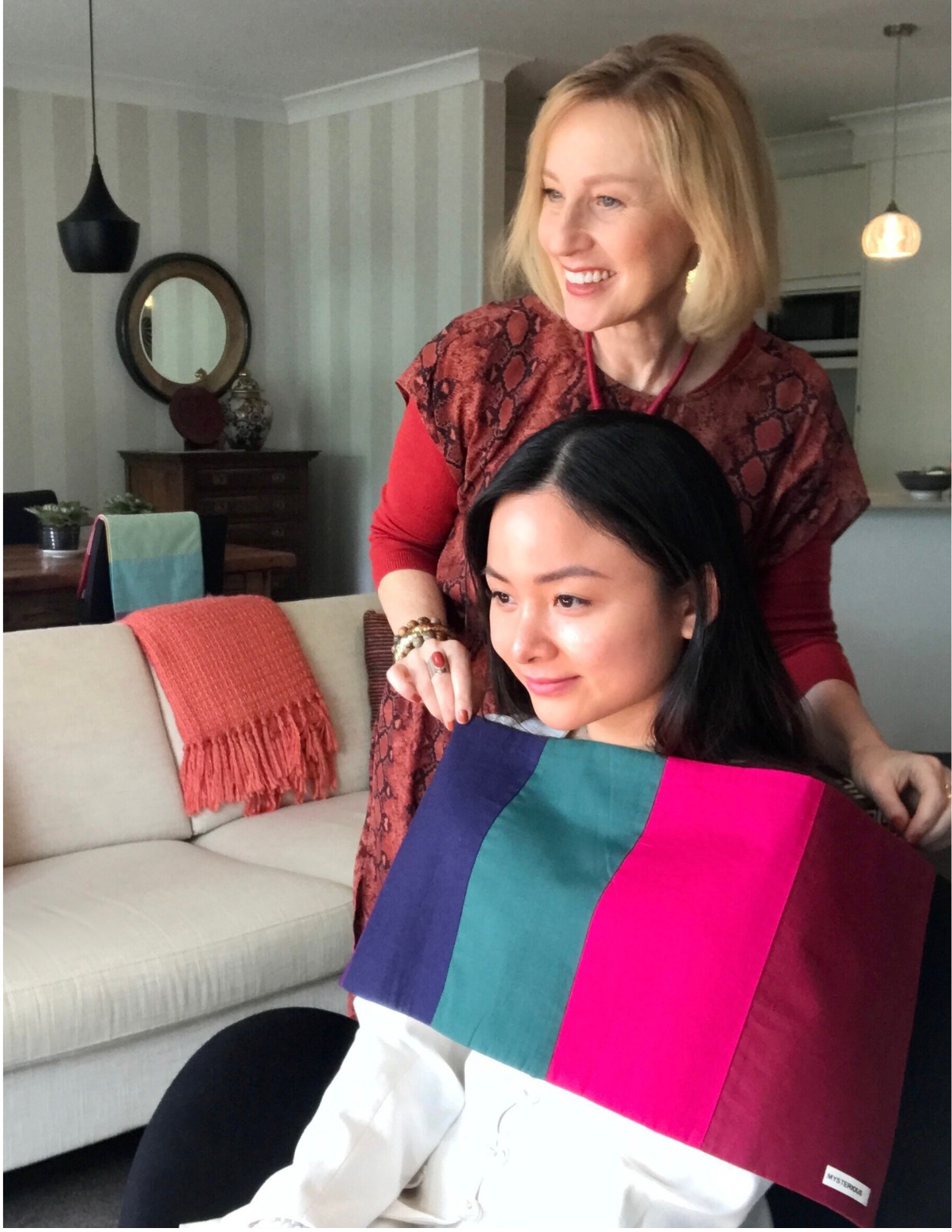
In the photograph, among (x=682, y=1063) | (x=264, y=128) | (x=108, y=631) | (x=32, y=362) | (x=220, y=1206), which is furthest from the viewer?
(x=264, y=128)

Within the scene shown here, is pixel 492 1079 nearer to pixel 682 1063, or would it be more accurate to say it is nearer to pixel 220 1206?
pixel 682 1063

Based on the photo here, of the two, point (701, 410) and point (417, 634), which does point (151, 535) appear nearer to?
point (417, 634)

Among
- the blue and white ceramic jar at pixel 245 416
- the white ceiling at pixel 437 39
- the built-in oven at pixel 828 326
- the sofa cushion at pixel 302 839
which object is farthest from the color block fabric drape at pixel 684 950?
the built-in oven at pixel 828 326

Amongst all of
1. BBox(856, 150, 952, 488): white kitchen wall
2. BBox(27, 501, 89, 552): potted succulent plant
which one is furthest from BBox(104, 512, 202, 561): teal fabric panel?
BBox(856, 150, 952, 488): white kitchen wall

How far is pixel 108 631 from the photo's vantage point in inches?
112

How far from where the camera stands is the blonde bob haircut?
106 cm

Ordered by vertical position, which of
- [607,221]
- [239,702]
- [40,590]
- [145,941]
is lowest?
[145,941]

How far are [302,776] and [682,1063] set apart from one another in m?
2.00

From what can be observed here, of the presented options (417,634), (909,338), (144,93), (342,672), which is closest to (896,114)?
(909,338)

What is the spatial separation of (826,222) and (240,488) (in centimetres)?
359

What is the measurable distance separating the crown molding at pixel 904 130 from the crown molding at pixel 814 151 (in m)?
0.16

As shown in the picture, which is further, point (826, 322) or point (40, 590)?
point (826, 322)

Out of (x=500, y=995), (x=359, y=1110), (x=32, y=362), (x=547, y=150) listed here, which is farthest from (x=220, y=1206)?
(x=32, y=362)

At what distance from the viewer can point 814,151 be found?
697cm
